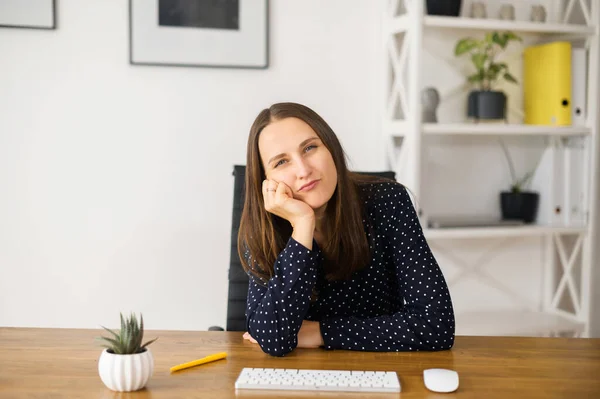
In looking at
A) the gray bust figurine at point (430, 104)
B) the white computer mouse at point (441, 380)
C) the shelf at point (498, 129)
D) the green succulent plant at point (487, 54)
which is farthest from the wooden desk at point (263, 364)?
the green succulent plant at point (487, 54)

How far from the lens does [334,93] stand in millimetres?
2721

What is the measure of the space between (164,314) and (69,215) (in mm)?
516

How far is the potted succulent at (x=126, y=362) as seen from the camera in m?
1.12

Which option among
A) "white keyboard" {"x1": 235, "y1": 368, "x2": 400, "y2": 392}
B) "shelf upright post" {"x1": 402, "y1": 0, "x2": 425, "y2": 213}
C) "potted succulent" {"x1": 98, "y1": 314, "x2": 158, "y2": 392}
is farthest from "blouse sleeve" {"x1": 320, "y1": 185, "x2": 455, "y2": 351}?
"shelf upright post" {"x1": 402, "y1": 0, "x2": 425, "y2": 213}

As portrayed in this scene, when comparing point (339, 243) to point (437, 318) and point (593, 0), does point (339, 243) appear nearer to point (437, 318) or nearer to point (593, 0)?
point (437, 318)

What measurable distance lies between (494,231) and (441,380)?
159cm

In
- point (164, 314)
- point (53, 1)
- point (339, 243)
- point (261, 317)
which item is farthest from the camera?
point (164, 314)

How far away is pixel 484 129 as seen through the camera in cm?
260

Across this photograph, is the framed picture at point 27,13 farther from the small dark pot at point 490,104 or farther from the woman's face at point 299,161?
the small dark pot at point 490,104

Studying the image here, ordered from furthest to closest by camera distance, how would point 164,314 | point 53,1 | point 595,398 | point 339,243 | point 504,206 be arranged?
point 504,206, point 164,314, point 53,1, point 339,243, point 595,398

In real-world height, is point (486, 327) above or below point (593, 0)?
below

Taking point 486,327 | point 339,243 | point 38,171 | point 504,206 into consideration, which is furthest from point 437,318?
point 38,171

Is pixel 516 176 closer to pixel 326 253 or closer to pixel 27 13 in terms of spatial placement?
pixel 326 253

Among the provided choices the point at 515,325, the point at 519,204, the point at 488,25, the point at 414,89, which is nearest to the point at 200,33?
the point at 414,89
